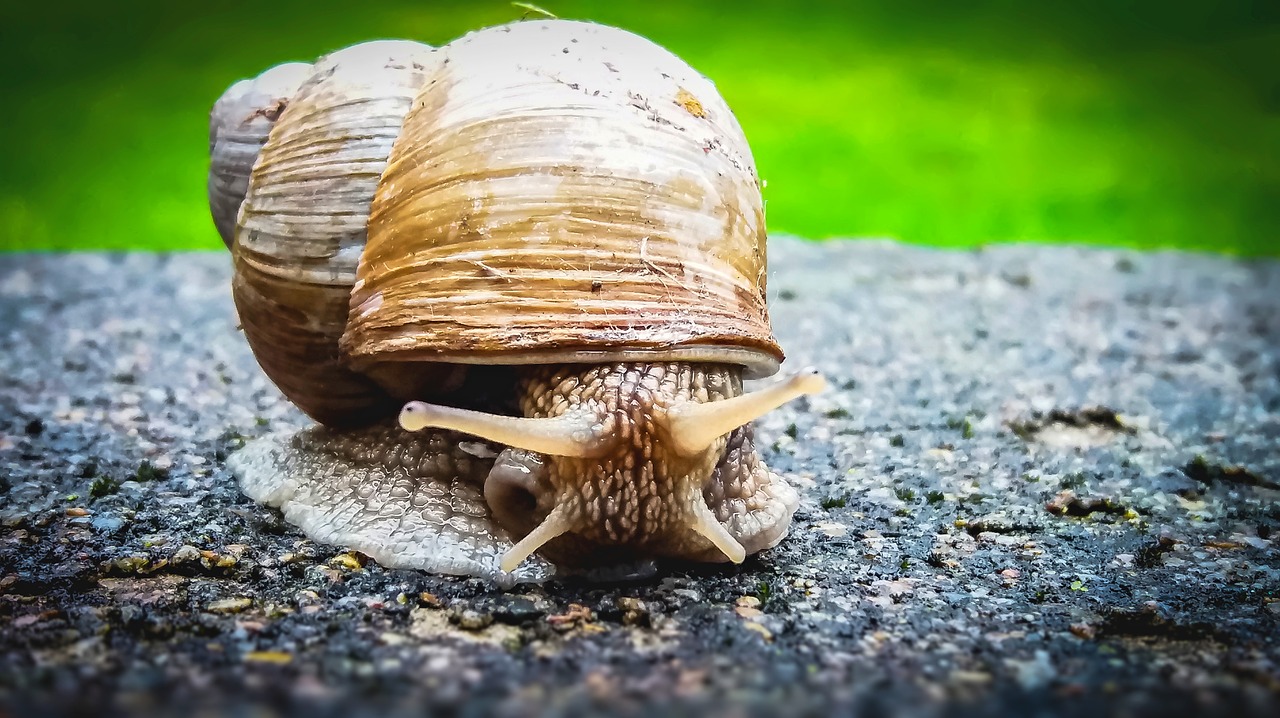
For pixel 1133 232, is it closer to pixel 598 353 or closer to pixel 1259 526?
pixel 1259 526

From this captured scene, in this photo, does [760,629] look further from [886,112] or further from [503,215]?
[886,112]

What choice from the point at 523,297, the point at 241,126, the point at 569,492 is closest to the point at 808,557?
the point at 569,492

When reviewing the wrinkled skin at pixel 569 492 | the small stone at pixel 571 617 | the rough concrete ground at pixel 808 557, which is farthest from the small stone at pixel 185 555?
the small stone at pixel 571 617

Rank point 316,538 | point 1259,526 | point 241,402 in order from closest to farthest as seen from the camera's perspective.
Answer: point 316,538
point 1259,526
point 241,402

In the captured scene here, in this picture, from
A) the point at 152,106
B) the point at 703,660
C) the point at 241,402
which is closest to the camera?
the point at 703,660

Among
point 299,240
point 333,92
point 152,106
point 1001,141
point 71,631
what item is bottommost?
point 71,631

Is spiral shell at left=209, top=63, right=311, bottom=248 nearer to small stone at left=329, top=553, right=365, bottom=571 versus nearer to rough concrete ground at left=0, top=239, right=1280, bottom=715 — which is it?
rough concrete ground at left=0, top=239, right=1280, bottom=715

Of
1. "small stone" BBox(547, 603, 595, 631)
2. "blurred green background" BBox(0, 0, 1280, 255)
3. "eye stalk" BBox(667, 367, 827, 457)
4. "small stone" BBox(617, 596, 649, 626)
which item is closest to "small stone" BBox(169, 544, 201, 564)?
"small stone" BBox(547, 603, 595, 631)

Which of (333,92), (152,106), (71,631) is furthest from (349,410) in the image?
(152,106)
